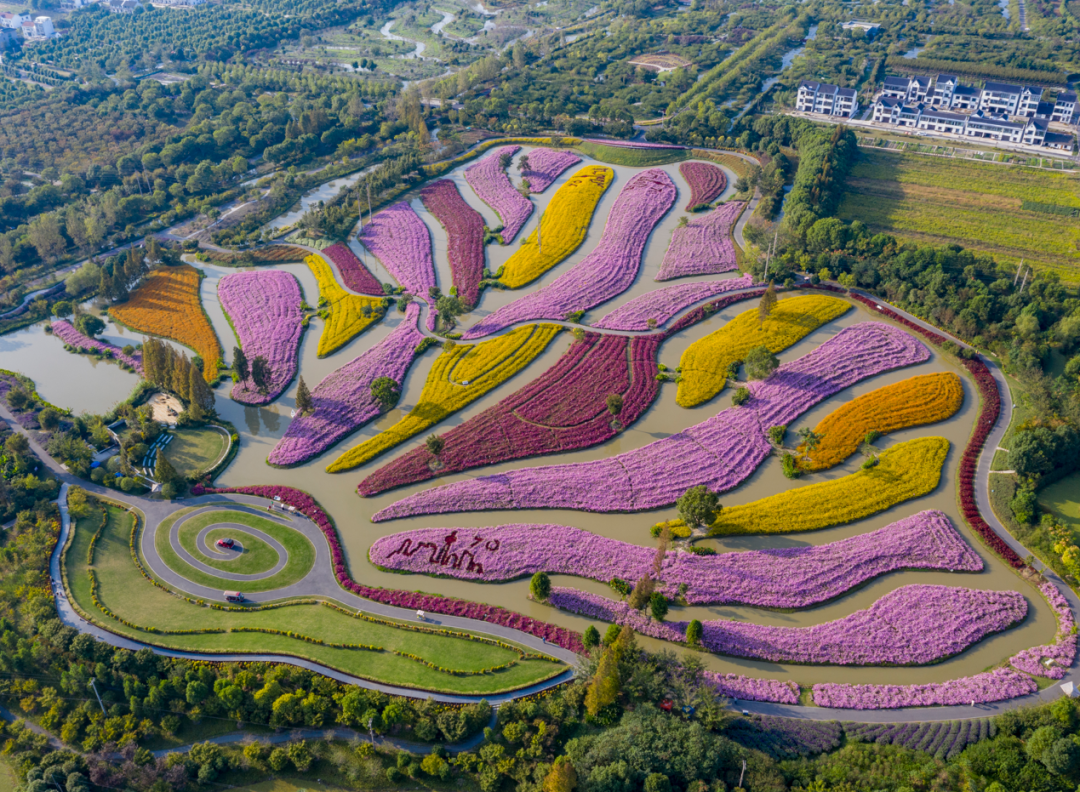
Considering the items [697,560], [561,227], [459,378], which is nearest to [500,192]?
[561,227]

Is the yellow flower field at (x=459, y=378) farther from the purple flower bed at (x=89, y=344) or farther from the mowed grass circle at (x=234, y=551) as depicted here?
the purple flower bed at (x=89, y=344)

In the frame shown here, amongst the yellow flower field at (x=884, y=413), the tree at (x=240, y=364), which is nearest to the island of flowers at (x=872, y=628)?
the yellow flower field at (x=884, y=413)

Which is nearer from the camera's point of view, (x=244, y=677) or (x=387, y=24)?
(x=244, y=677)

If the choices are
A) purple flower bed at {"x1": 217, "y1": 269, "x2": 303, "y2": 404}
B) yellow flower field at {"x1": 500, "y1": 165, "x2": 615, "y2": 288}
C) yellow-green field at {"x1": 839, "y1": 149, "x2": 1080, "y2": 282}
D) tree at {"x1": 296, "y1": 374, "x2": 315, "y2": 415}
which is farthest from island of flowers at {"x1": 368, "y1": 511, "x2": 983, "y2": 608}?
yellow-green field at {"x1": 839, "y1": 149, "x2": 1080, "y2": 282}

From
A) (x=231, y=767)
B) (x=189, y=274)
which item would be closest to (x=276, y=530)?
(x=231, y=767)

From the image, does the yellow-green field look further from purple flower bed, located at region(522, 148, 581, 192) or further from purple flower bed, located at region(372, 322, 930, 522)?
purple flower bed, located at region(522, 148, 581, 192)

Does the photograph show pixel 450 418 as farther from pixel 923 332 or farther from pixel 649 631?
pixel 923 332
